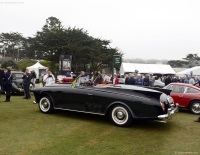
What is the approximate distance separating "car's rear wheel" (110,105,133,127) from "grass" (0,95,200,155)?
0.61 feet

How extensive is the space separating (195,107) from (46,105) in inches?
225

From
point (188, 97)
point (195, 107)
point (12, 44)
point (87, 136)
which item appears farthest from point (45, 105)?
point (12, 44)

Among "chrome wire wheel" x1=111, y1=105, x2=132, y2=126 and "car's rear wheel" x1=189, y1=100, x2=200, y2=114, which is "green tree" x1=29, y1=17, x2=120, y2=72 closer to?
"car's rear wheel" x1=189, y1=100, x2=200, y2=114

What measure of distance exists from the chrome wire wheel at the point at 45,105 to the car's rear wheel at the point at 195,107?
549 centimetres

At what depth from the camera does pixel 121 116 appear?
6.79m

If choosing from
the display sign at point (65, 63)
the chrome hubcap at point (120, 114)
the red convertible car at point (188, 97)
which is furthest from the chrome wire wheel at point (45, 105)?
the display sign at point (65, 63)

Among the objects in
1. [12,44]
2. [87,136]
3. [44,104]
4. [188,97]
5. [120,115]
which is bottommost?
[87,136]

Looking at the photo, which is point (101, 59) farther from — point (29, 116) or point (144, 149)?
point (144, 149)

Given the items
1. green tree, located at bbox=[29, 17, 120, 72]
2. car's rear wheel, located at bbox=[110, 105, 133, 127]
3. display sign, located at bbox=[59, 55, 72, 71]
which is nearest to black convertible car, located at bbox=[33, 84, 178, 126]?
car's rear wheel, located at bbox=[110, 105, 133, 127]

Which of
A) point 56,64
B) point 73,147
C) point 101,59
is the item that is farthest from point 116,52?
point 73,147

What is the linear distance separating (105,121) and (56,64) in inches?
1469

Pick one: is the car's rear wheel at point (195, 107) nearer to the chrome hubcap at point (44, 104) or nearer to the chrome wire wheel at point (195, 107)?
the chrome wire wheel at point (195, 107)

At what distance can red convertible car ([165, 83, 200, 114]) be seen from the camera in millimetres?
9914

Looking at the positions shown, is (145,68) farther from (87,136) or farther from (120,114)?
(87,136)
